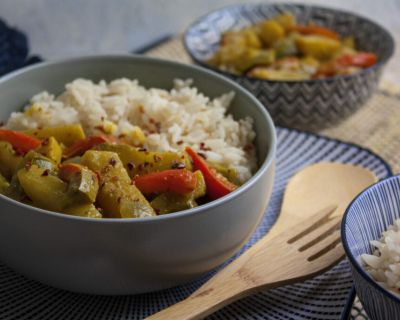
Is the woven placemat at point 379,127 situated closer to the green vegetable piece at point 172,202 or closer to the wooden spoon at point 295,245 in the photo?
the wooden spoon at point 295,245

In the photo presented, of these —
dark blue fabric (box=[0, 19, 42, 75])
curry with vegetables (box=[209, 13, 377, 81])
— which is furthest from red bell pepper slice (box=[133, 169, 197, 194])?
curry with vegetables (box=[209, 13, 377, 81])

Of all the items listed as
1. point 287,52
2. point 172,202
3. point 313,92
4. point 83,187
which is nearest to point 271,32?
point 287,52

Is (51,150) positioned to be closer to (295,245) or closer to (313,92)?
(295,245)

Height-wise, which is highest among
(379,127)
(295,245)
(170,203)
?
(170,203)

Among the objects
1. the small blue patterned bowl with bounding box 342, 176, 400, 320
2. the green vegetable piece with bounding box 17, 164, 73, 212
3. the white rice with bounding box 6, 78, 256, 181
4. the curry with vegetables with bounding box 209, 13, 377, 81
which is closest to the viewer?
the small blue patterned bowl with bounding box 342, 176, 400, 320

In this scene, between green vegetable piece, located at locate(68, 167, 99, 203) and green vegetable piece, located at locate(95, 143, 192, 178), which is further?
green vegetable piece, located at locate(95, 143, 192, 178)

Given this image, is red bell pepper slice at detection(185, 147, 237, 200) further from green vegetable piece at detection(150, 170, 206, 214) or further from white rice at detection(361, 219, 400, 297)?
white rice at detection(361, 219, 400, 297)
